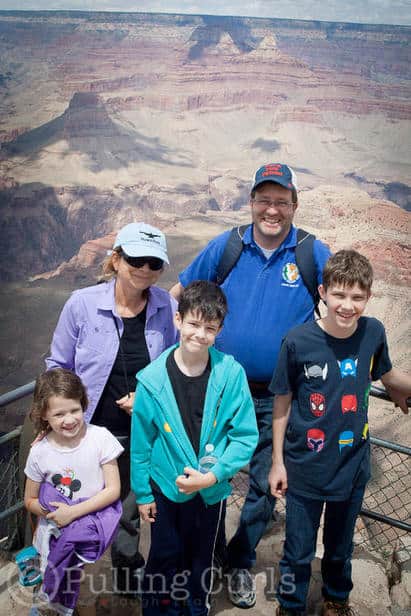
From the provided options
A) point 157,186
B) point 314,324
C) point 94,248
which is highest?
point 314,324

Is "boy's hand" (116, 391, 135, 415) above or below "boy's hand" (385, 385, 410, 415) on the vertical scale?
below

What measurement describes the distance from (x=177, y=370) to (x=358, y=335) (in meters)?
0.68

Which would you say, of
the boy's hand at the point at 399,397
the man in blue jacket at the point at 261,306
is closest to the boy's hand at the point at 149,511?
the man in blue jacket at the point at 261,306

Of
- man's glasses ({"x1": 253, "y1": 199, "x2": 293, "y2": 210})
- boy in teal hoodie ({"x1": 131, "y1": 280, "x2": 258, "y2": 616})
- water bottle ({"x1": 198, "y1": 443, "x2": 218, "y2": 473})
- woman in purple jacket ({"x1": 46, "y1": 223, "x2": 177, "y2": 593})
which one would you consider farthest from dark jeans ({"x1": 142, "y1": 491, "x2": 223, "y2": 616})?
man's glasses ({"x1": 253, "y1": 199, "x2": 293, "y2": 210})

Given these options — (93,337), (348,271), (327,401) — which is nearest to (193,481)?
(327,401)

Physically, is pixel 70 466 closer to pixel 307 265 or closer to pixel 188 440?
pixel 188 440

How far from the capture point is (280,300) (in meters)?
2.25

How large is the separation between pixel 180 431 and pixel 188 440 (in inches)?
1.7

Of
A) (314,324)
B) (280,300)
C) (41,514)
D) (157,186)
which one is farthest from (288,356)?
(157,186)

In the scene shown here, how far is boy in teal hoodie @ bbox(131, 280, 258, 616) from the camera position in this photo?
1870 millimetres

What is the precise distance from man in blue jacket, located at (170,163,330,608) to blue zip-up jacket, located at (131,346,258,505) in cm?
35

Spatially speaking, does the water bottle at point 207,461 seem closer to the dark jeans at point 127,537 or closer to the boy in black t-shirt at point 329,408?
the boy in black t-shirt at point 329,408

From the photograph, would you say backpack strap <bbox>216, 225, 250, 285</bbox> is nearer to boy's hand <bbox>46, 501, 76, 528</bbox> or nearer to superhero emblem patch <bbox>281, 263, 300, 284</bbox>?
superhero emblem patch <bbox>281, 263, 300, 284</bbox>

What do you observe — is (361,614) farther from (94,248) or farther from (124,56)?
Result: (124,56)
